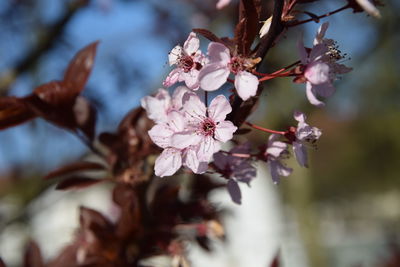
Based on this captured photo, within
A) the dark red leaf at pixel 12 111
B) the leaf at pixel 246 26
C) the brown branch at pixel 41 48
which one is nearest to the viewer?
the leaf at pixel 246 26

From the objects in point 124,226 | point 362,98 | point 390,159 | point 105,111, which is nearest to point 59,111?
point 124,226

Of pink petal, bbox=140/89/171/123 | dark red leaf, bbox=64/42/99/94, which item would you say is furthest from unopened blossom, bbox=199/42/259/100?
dark red leaf, bbox=64/42/99/94

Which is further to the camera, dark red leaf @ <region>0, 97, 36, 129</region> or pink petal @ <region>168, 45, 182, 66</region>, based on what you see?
dark red leaf @ <region>0, 97, 36, 129</region>

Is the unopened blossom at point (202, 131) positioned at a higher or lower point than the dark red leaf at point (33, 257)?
higher

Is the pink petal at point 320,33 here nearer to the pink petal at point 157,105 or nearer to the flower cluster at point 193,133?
the flower cluster at point 193,133

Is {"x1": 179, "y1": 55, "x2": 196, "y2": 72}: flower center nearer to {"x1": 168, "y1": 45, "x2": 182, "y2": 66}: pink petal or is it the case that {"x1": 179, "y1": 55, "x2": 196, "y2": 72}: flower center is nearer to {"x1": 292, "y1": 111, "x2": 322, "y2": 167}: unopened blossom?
{"x1": 168, "y1": 45, "x2": 182, "y2": 66}: pink petal

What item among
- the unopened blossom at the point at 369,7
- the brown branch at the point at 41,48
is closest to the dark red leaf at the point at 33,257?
the brown branch at the point at 41,48

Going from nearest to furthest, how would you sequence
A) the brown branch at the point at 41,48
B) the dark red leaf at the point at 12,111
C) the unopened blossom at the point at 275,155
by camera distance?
the unopened blossom at the point at 275,155 < the dark red leaf at the point at 12,111 < the brown branch at the point at 41,48

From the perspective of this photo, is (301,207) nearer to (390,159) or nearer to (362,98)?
(362,98)
